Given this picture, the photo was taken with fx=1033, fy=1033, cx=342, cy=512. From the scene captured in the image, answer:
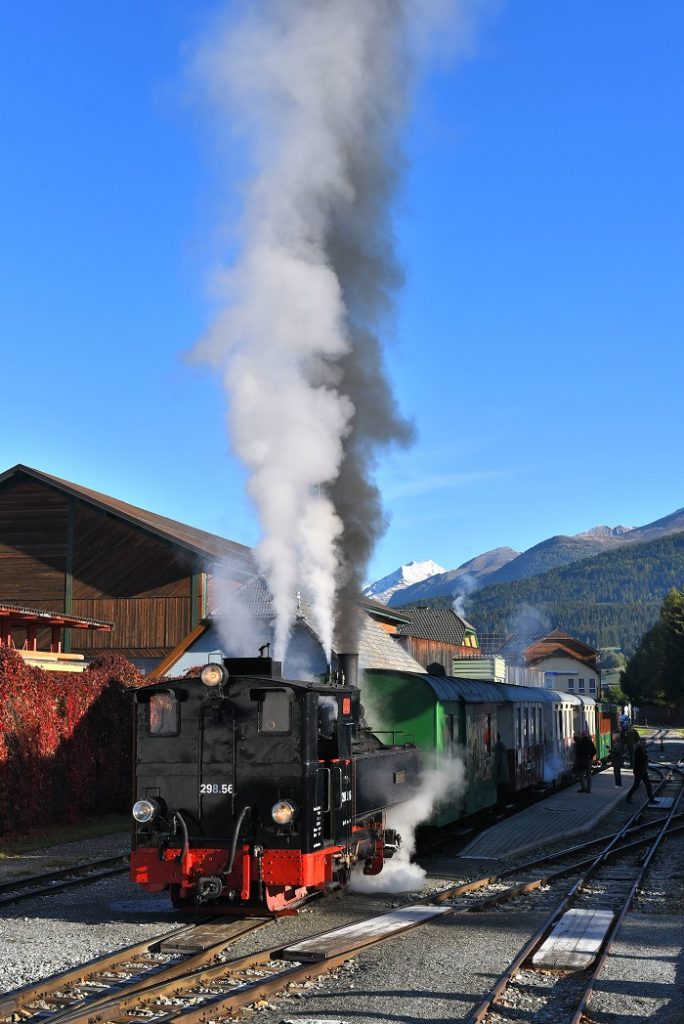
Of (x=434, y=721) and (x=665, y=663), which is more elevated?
(x=665, y=663)

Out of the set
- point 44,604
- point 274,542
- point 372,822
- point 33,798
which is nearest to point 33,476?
point 44,604

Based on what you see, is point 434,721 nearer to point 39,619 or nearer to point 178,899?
point 178,899

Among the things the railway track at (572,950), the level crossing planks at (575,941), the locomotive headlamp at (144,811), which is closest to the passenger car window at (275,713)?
the locomotive headlamp at (144,811)

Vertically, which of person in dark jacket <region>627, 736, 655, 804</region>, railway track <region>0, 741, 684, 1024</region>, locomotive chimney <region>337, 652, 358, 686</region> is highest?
locomotive chimney <region>337, 652, 358, 686</region>

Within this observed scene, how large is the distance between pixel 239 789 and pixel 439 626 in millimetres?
74717

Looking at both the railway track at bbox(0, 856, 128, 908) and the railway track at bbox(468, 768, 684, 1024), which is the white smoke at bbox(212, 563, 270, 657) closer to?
the railway track at bbox(0, 856, 128, 908)

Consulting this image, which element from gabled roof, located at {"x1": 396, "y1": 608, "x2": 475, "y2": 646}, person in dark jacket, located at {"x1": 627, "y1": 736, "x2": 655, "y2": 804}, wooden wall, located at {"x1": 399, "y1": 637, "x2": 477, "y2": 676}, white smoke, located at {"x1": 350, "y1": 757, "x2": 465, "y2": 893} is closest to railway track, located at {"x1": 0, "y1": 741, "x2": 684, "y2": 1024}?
white smoke, located at {"x1": 350, "y1": 757, "x2": 465, "y2": 893}

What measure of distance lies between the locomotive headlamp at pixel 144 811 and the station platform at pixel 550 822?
Result: 7.29 meters

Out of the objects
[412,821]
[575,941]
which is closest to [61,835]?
[412,821]

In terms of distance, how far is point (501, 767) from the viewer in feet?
71.5

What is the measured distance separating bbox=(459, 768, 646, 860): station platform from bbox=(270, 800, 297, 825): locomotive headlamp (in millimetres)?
6875

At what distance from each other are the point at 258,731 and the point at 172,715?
1068mm

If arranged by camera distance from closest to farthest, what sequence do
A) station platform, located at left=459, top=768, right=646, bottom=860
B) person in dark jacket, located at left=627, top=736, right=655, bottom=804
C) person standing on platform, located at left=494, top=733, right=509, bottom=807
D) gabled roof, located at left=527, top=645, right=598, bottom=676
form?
station platform, located at left=459, top=768, right=646, bottom=860
person standing on platform, located at left=494, top=733, right=509, bottom=807
person in dark jacket, located at left=627, top=736, right=655, bottom=804
gabled roof, located at left=527, top=645, right=598, bottom=676

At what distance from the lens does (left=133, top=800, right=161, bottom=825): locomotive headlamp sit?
37.4 ft
